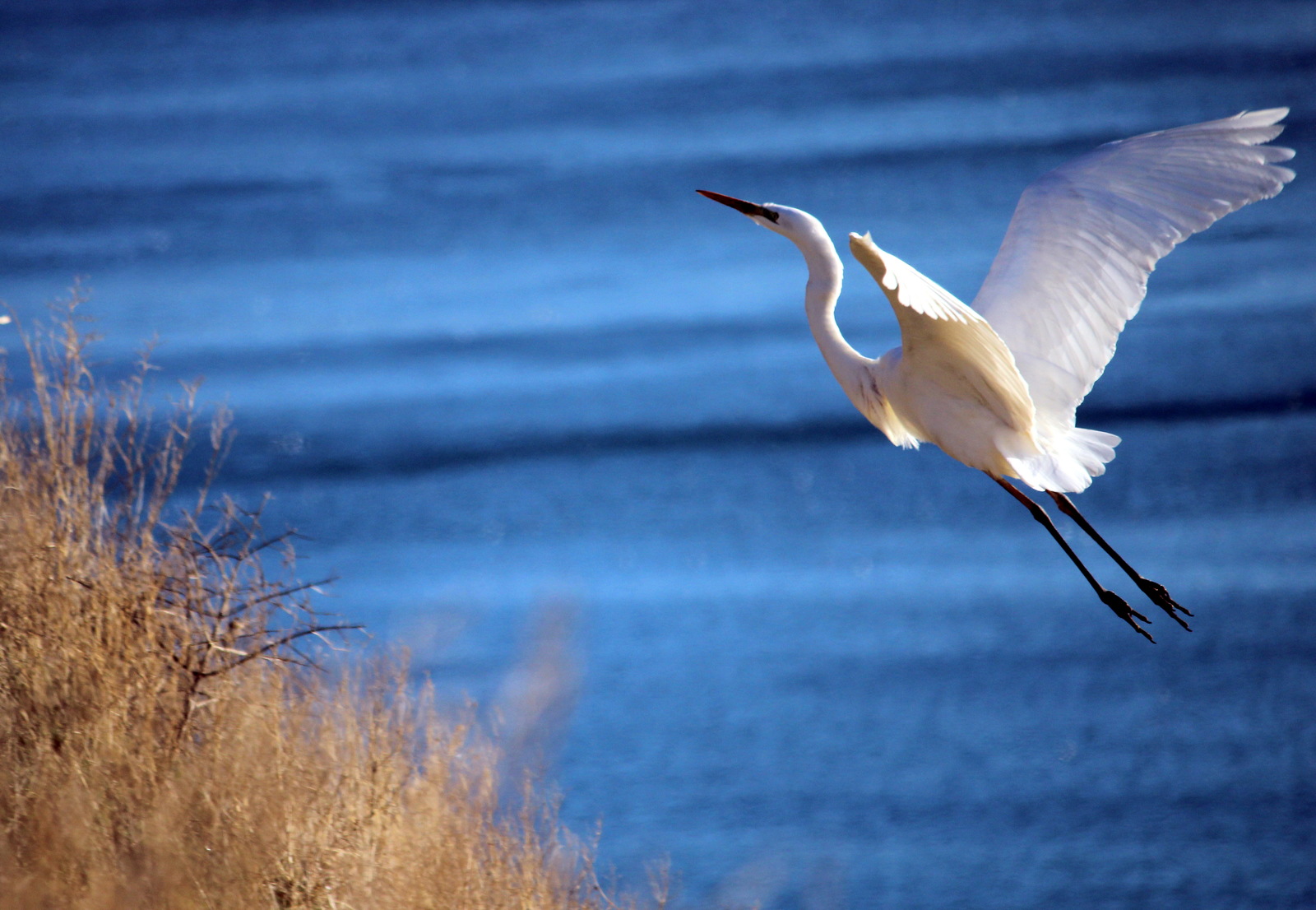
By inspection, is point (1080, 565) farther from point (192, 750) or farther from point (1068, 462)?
point (192, 750)

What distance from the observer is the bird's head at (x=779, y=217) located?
1.78 m

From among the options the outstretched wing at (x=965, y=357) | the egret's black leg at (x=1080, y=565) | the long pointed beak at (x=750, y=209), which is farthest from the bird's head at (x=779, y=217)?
the egret's black leg at (x=1080, y=565)

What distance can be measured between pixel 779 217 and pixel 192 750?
1.10 metres

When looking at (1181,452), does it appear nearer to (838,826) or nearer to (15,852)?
(838,826)

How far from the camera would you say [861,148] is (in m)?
5.63

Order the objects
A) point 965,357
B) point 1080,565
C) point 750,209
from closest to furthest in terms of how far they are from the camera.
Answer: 1. point 965,357
2. point 750,209
3. point 1080,565

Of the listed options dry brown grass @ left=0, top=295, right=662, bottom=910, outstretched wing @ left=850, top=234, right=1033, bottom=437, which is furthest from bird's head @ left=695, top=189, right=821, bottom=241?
dry brown grass @ left=0, top=295, right=662, bottom=910

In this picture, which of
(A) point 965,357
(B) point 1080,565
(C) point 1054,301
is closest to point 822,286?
(A) point 965,357

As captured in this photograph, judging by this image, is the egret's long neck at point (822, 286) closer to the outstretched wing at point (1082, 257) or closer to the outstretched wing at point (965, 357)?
the outstretched wing at point (965, 357)

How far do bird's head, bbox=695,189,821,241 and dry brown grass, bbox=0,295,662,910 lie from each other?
0.81 meters

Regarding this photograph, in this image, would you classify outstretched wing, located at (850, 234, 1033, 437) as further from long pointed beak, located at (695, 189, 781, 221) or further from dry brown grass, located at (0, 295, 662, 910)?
dry brown grass, located at (0, 295, 662, 910)

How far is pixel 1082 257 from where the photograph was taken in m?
1.95

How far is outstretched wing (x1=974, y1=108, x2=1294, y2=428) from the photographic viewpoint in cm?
192

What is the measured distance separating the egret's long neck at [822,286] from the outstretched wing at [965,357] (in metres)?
0.11
